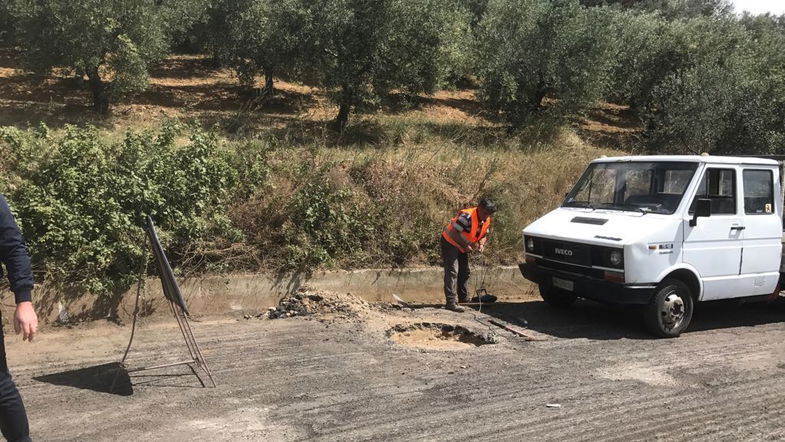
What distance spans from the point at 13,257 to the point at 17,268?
2.7 inches

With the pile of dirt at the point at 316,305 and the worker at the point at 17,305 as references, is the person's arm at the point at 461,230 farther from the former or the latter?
the worker at the point at 17,305

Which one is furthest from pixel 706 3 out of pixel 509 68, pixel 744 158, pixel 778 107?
pixel 744 158

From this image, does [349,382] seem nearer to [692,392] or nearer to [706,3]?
[692,392]

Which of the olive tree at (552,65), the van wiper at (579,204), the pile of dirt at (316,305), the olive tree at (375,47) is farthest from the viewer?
the olive tree at (552,65)

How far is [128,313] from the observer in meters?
6.85

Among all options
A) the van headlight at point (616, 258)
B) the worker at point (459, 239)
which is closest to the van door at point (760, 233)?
the van headlight at point (616, 258)

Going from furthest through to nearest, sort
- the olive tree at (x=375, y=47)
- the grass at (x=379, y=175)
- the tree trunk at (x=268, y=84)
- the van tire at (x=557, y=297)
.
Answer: the tree trunk at (x=268, y=84)
the olive tree at (x=375, y=47)
the grass at (x=379, y=175)
the van tire at (x=557, y=297)

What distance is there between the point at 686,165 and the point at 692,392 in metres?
3.11

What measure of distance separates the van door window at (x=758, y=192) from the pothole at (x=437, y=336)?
3794mm

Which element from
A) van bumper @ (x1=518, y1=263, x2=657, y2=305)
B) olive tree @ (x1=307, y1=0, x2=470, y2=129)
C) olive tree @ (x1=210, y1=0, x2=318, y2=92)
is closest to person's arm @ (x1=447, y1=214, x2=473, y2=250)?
van bumper @ (x1=518, y1=263, x2=657, y2=305)

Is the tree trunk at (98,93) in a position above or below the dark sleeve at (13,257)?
above

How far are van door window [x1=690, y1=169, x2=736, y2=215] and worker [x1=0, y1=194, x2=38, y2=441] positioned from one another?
697 cm

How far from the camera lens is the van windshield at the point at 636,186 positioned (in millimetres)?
6902

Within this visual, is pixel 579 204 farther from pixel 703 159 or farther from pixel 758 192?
pixel 758 192
